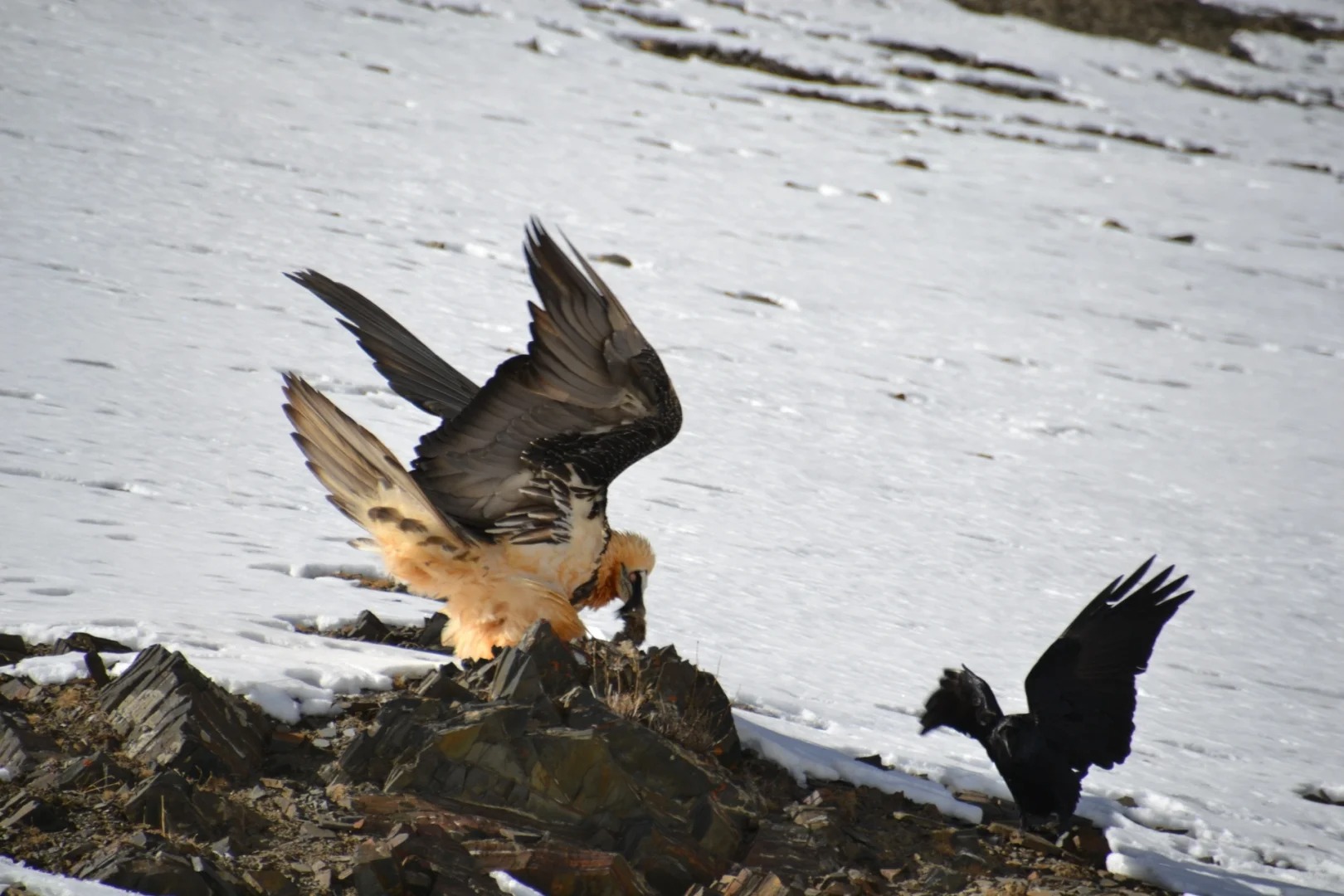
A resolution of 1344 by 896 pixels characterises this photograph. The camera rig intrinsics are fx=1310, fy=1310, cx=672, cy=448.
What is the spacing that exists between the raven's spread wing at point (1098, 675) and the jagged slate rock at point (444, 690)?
1739 mm

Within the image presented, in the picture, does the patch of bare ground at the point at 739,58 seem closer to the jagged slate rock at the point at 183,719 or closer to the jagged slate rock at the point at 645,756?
the jagged slate rock at the point at 645,756

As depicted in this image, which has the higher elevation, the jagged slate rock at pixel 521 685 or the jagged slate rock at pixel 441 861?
the jagged slate rock at pixel 521 685

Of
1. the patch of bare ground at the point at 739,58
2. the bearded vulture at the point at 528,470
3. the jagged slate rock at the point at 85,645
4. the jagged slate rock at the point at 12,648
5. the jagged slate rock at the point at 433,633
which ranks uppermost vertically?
the patch of bare ground at the point at 739,58

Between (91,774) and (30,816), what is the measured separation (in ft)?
0.65

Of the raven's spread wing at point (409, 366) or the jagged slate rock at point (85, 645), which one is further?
the raven's spread wing at point (409, 366)

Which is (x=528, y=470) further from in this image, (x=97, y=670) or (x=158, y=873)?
(x=158, y=873)

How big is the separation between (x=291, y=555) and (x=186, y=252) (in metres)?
4.61

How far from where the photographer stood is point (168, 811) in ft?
9.89

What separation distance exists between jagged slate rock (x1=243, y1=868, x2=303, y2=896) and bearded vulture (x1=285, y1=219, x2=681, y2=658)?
55.5 inches

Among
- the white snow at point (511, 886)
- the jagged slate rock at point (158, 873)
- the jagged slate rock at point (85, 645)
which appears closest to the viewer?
the jagged slate rock at point (158, 873)

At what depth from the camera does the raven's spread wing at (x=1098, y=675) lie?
404 cm

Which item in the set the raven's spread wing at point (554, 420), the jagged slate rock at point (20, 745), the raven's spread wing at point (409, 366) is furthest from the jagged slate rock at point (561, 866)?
the raven's spread wing at point (409, 366)

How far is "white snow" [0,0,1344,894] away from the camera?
4.91 m

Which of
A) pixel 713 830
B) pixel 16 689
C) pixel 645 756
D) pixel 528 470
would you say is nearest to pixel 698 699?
pixel 645 756
